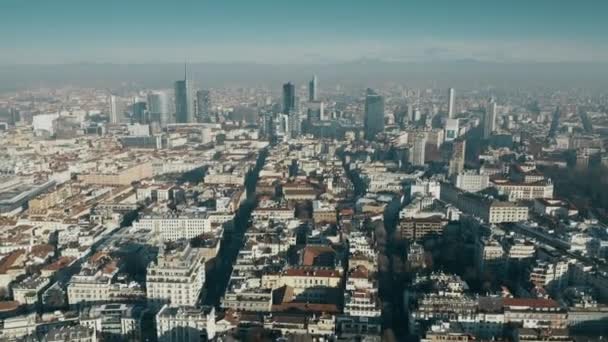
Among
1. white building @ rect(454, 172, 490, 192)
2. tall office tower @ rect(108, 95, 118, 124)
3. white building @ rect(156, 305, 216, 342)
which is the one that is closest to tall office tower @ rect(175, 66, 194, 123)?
tall office tower @ rect(108, 95, 118, 124)

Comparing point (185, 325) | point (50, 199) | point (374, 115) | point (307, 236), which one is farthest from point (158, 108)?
point (185, 325)

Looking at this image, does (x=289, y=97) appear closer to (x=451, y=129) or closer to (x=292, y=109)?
(x=292, y=109)

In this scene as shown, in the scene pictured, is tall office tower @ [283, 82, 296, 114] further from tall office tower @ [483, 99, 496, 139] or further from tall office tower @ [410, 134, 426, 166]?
tall office tower @ [410, 134, 426, 166]

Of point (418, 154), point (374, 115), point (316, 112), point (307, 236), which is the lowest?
point (307, 236)

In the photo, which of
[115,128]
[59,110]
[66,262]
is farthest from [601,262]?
[59,110]

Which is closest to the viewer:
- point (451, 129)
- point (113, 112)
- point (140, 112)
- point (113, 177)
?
point (113, 177)

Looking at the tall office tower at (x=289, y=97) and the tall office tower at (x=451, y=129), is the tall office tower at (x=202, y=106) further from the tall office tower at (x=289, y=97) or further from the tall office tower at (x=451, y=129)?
the tall office tower at (x=451, y=129)

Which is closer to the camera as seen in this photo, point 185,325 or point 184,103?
point 185,325
